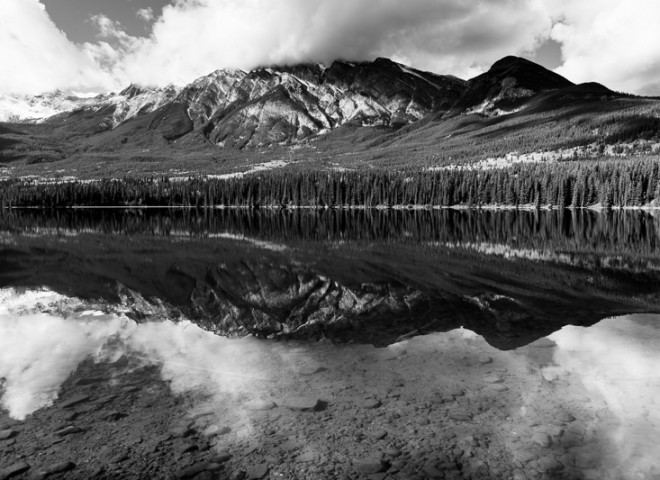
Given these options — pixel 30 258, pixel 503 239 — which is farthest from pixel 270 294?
pixel 503 239

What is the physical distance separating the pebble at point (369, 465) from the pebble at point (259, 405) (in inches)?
154

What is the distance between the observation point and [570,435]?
12484 millimetres

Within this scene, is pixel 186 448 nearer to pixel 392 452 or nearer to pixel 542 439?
pixel 392 452

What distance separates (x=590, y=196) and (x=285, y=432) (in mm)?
172513

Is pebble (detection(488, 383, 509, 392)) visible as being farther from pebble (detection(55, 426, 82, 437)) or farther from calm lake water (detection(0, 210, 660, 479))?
pebble (detection(55, 426, 82, 437))

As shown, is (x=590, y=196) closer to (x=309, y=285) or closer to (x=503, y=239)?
(x=503, y=239)

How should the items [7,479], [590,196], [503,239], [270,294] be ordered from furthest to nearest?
[590,196] → [503,239] → [270,294] → [7,479]

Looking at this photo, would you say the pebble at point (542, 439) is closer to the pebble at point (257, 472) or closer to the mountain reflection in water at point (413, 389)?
the mountain reflection in water at point (413, 389)

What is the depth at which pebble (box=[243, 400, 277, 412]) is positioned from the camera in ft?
47.0

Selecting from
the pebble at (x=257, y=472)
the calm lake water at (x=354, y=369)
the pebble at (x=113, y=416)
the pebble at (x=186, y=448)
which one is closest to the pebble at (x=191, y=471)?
the calm lake water at (x=354, y=369)

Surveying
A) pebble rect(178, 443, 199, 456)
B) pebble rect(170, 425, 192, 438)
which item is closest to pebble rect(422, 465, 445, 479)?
pebble rect(178, 443, 199, 456)

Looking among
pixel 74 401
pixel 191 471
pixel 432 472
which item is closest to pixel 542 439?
pixel 432 472

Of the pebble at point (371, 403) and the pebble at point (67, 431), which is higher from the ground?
the pebble at point (371, 403)

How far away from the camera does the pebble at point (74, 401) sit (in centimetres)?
1459
